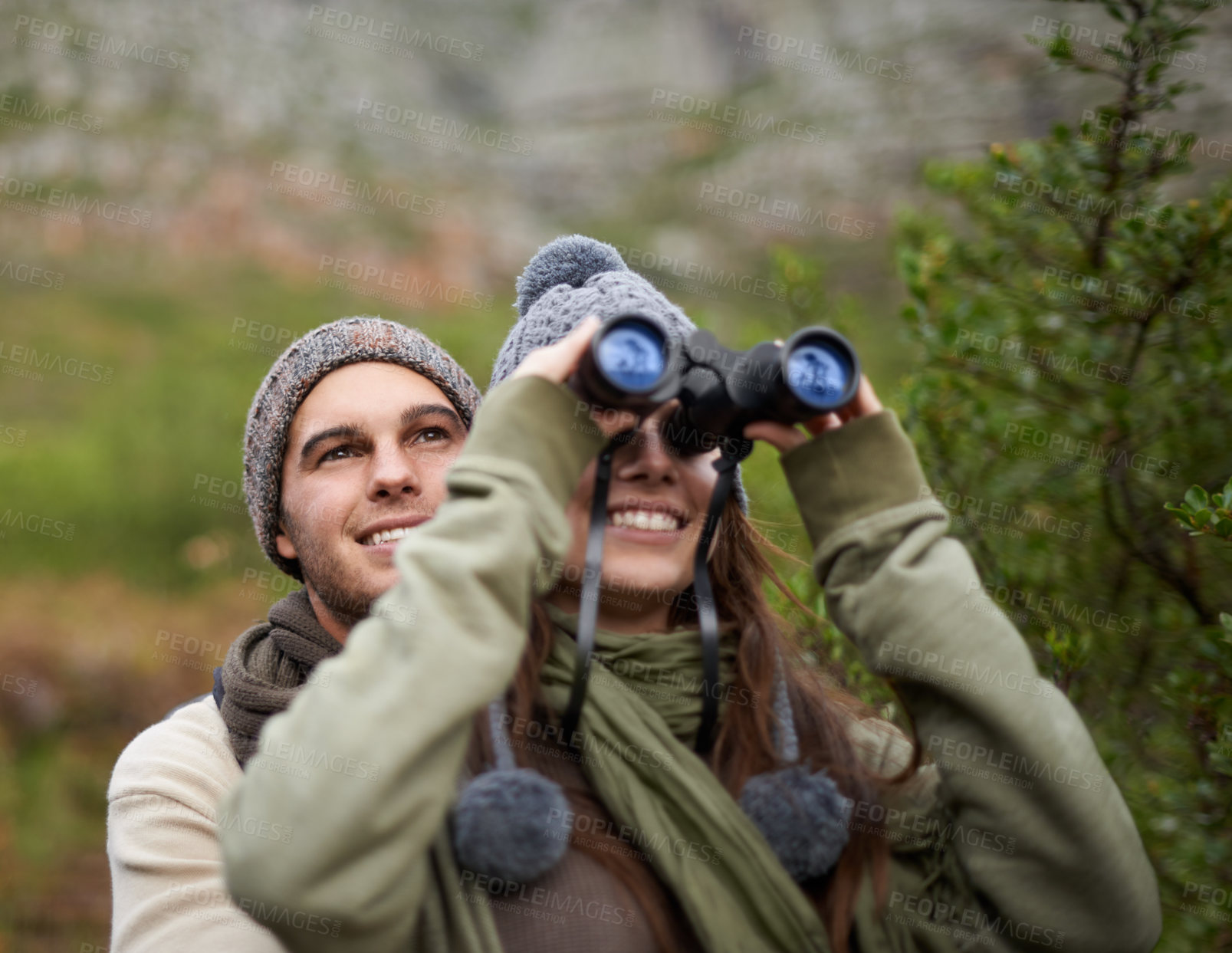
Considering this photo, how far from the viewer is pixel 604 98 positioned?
24781mm

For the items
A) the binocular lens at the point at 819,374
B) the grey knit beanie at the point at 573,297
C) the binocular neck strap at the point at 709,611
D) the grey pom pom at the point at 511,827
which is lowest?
the grey pom pom at the point at 511,827

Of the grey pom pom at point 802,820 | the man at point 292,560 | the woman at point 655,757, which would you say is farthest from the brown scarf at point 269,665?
the grey pom pom at point 802,820

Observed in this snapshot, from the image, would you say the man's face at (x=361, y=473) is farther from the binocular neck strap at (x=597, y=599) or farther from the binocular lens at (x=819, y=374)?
the binocular lens at (x=819, y=374)

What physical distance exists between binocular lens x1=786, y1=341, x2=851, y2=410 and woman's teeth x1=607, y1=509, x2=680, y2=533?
35 centimetres

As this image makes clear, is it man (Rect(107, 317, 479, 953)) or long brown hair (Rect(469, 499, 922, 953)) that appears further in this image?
man (Rect(107, 317, 479, 953))

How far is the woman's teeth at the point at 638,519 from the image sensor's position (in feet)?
5.47

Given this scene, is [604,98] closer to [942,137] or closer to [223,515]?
[942,137]

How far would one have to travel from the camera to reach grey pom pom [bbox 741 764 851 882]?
1.51 meters

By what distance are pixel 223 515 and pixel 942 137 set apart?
16.0 meters

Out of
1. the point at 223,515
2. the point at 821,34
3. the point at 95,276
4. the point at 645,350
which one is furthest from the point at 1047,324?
the point at 821,34

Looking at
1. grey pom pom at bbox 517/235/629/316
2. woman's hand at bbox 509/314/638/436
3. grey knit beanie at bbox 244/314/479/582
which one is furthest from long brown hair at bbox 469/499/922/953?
grey knit beanie at bbox 244/314/479/582

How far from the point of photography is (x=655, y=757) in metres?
1.53

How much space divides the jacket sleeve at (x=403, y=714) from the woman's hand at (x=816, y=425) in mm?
392

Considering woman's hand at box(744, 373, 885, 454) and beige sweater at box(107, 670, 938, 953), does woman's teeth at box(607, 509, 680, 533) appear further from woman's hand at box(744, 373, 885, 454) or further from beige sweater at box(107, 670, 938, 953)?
beige sweater at box(107, 670, 938, 953)
